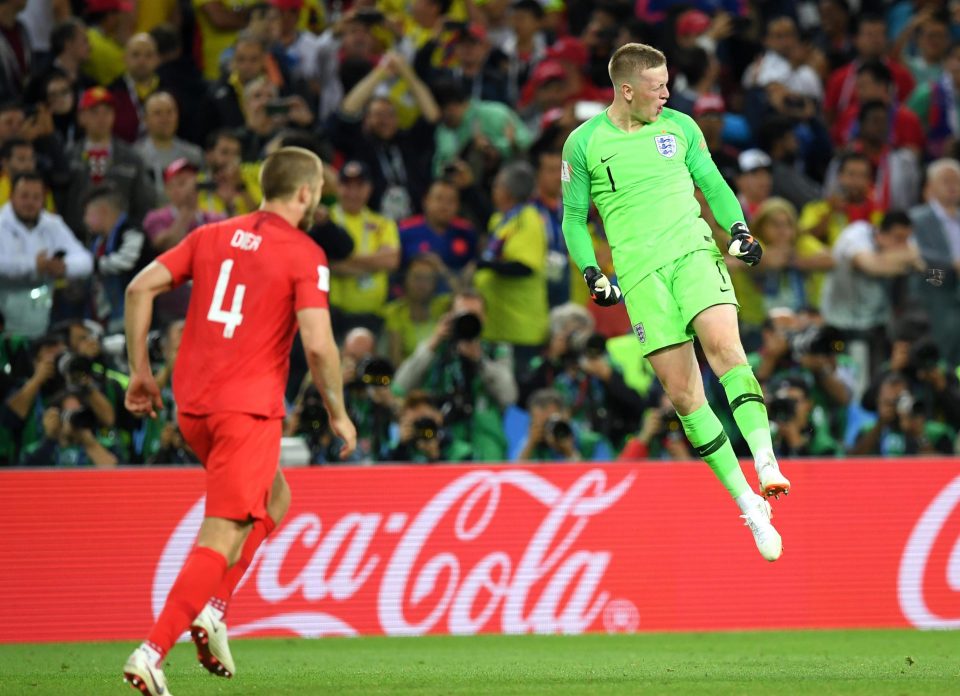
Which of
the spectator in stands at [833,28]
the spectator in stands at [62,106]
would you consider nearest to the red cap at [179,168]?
the spectator in stands at [62,106]

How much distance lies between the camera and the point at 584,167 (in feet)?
30.2

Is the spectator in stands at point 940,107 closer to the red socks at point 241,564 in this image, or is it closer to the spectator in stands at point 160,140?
the spectator in stands at point 160,140

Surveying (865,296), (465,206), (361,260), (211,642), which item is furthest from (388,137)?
(211,642)

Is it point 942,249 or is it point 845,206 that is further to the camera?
point 845,206

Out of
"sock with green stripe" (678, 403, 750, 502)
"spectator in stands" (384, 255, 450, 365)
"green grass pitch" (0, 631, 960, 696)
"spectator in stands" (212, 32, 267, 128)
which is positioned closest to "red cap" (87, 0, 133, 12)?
"spectator in stands" (212, 32, 267, 128)

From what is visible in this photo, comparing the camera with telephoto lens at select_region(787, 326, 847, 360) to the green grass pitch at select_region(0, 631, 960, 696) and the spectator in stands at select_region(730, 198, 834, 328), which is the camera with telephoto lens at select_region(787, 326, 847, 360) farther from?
the green grass pitch at select_region(0, 631, 960, 696)

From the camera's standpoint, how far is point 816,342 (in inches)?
503

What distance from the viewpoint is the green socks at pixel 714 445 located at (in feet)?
29.5

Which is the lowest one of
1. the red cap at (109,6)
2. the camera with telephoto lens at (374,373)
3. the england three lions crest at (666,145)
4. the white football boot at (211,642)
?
the camera with telephoto lens at (374,373)

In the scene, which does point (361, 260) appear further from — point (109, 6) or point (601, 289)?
point (109, 6)

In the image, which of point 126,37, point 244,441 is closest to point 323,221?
point 126,37

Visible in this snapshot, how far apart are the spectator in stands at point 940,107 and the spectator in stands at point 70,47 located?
8.73 meters

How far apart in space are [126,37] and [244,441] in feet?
33.0

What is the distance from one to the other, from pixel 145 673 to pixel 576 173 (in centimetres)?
399
